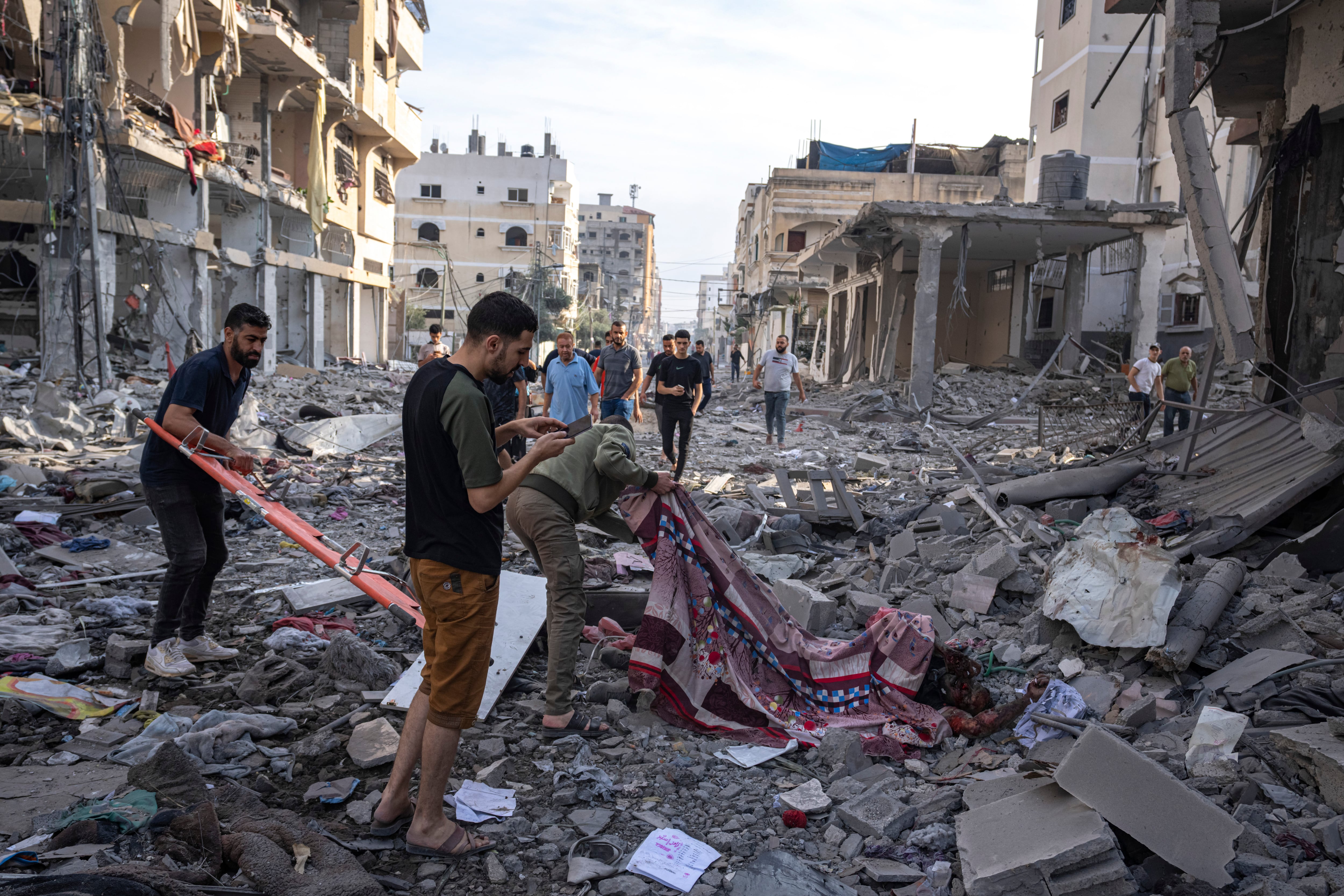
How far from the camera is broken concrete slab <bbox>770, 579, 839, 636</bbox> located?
198 inches

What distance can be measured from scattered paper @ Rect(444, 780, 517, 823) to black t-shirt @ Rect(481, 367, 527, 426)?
397 centimetres

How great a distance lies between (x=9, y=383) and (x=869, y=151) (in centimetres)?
3670

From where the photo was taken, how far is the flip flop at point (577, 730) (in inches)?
149

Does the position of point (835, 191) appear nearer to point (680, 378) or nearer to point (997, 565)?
point (680, 378)

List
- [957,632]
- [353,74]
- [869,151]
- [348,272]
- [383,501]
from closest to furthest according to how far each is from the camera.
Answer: [957,632] → [383,501] → [353,74] → [348,272] → [869,151]

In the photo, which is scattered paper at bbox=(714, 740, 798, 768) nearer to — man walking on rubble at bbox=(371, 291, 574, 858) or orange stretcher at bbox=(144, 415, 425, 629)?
man walking on rubble at bbox=(371, 291, 574, 858)

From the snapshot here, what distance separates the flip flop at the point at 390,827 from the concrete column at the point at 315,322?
23.8m

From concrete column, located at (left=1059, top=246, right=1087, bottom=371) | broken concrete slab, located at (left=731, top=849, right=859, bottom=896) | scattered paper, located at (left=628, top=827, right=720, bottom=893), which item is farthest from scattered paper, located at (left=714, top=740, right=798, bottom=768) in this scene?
concrete column, located at (left=1059, top=246, right=1087, bottom=371)

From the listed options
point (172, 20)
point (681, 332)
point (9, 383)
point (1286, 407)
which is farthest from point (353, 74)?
point (1286, 407)

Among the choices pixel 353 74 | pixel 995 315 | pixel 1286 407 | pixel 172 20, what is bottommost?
pixel 1286 407

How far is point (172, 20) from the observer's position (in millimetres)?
16188

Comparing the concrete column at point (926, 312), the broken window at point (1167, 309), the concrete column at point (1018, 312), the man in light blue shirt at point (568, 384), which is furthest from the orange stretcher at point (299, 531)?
the broken window at point (1167, 309)

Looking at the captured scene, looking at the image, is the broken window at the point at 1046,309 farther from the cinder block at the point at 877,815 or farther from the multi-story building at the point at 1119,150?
the cinder block at the point at 877,815

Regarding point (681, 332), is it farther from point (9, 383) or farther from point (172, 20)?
point (172, 20)
